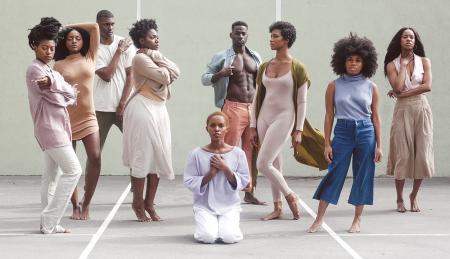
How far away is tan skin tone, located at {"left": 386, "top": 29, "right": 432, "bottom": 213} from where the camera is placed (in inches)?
390

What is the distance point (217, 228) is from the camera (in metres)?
7.91

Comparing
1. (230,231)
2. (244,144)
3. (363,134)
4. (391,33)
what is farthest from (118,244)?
(391,33)

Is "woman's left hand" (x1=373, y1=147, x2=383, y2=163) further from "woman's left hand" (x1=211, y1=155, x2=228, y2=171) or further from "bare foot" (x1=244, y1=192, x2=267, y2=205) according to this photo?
"bare foot" (x1=244, y1=192, x2=267, y2=205)

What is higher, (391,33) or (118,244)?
(391,33)

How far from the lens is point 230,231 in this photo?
7812 millimetres

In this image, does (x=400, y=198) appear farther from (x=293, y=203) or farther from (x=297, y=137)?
(x=297, y=137)

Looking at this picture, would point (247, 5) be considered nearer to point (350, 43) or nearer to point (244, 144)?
point (244, 144)

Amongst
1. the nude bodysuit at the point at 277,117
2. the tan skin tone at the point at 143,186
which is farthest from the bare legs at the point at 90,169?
the nude bodysuit at the point at 277,117

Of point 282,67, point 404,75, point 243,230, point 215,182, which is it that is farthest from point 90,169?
point 404,75

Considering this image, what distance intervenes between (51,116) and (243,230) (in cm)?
198

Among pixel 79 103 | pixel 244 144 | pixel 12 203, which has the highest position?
pixel 79 103

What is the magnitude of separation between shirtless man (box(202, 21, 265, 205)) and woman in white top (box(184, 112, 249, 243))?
2.06 meters

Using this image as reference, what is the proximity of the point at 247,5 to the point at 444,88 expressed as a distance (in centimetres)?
310

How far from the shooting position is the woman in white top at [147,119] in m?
8.82
